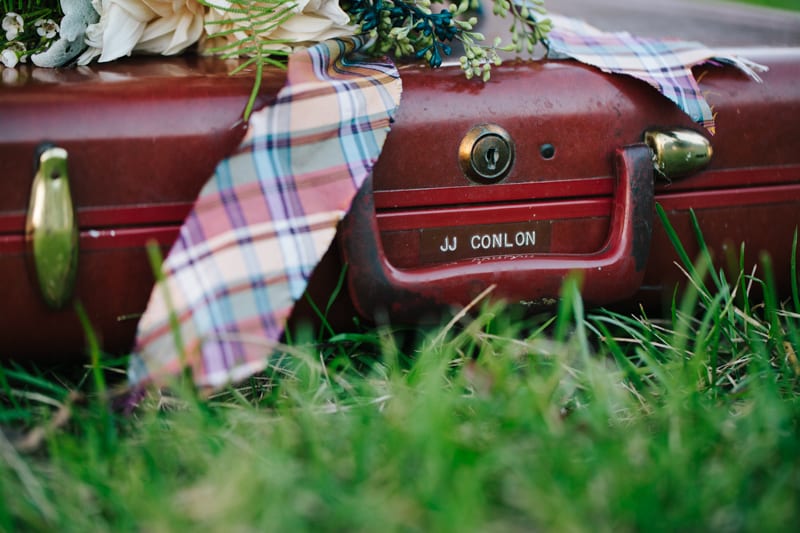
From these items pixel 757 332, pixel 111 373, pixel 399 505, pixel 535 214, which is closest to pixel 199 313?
pixel 111 373

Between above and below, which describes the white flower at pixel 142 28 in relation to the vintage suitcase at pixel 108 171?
above

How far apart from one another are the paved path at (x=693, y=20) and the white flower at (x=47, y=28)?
1093 mm

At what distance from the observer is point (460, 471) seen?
84cm

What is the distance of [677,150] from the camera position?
1.31 meters

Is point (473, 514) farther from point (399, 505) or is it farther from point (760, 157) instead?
point (760, 157)

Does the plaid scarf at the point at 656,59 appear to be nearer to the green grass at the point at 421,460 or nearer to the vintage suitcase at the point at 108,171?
the green grass at the point at 421,460

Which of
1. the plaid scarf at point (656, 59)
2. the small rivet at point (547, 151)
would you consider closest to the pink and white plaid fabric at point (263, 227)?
the small rivet at point (547, 151)

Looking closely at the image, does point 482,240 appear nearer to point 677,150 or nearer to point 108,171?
point 677,150

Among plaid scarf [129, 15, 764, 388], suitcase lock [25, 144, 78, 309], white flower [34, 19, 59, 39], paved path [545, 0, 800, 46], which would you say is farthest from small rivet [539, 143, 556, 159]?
white flower [34, 19, 59, 39]

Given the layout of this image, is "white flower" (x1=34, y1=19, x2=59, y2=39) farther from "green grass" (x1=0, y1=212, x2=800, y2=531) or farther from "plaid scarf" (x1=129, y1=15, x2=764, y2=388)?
"green grass" (x1=0, y1=212, x2=800, y2=531)

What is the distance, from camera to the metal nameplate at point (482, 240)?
50.4 inches

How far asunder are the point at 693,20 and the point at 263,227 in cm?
129

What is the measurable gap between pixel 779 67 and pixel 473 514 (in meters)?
1.03

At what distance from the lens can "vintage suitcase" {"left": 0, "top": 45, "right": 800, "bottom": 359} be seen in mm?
1143
